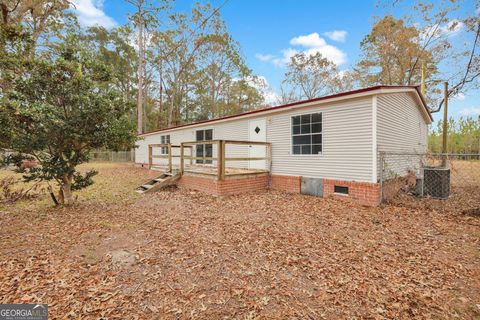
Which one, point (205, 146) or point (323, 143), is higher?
point (205, 146)

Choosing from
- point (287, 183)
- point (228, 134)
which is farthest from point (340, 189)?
point (228, 134)

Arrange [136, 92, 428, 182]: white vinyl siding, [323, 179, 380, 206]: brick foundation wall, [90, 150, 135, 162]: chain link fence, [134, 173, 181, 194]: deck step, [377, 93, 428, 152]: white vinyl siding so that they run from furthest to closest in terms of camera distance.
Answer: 1. [90, 150, 135, 162]: chain link fence
2. [134, 173, 181, 194]: deck step
3. [377, 93, 428, 152]: white vinyl siding
4. [136, 92, 428, 182]: white vinyl siding
5. [323, 179, 380, 206]: brick foundation wall

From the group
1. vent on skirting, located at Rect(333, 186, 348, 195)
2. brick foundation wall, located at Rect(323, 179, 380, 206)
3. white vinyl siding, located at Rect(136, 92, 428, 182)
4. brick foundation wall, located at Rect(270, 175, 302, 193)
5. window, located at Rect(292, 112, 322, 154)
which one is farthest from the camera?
brick foundation wall, located at Rect(270, 175, 302, 193)

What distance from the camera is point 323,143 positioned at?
732 cm

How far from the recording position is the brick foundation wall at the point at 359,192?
6195 mm

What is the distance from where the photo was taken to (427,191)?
745cm

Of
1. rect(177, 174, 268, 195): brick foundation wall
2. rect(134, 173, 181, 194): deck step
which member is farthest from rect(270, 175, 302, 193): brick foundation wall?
rect(134, 173, 181, 194): deck step

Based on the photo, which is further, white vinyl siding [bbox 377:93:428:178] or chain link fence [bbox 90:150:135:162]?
chain link fence [bbox 90:150:135:162]

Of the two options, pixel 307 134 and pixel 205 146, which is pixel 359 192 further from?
pixel 205 146

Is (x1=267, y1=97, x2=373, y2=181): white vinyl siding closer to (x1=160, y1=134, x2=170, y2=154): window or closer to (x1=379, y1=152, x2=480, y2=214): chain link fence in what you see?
(x1=379, y1=152, x2=480, y2=214): chain link fence

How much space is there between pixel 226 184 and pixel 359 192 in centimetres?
396

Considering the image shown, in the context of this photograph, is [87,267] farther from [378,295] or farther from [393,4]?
[393,4]

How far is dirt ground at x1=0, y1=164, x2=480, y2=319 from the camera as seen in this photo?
7.76 feet

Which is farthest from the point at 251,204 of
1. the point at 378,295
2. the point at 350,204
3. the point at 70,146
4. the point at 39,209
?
the point at 39,209
